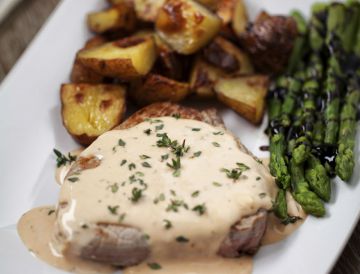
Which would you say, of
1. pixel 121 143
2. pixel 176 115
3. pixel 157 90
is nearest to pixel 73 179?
pixel 121 143

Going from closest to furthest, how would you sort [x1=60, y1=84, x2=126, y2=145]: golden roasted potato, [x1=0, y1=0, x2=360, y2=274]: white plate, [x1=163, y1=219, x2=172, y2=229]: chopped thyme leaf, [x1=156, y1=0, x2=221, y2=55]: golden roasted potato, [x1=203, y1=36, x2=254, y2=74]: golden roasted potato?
[x1=163, y1=219, x2=172, y2=229]: chopped thyme leaf < [x1=0, y1=0, x2=360, y2=274]: white plate < [x1=60, y1=84, x2=126, y2=145]: golden roasted potato < [x1=156, y1=0, x2=221, y2=55]: golden roasted potato < [x1=203, y1=36, x2=254, y2=74]: golden roasted potato

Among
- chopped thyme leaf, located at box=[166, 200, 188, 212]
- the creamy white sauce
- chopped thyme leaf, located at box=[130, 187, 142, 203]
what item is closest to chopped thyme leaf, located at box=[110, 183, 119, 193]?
the creamy white sauce

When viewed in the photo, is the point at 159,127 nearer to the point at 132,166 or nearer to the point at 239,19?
the point at 132,166

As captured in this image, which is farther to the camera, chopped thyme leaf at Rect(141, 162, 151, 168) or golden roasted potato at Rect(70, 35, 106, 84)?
golden roasted potato at Rect(70, 35, 106, 84)

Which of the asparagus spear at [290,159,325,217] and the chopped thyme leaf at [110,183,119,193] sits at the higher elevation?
the chopped thyme leaf at [110,183,119,193]

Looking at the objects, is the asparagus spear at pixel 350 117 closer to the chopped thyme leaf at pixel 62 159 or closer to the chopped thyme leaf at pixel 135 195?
the chopped thyme leaf at pixel 135 195

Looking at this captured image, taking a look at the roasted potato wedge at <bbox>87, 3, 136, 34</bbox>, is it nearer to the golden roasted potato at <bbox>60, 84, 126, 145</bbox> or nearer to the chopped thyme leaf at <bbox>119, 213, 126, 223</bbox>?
the golden roasted potato at <bbox>60, 84, 126, 145</bbox>

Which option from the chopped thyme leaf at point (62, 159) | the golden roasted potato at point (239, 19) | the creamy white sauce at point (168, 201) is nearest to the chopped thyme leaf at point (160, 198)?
the creamy white sauce at point (168, 201)

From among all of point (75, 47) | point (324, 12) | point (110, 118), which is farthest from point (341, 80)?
point (75, 47)
